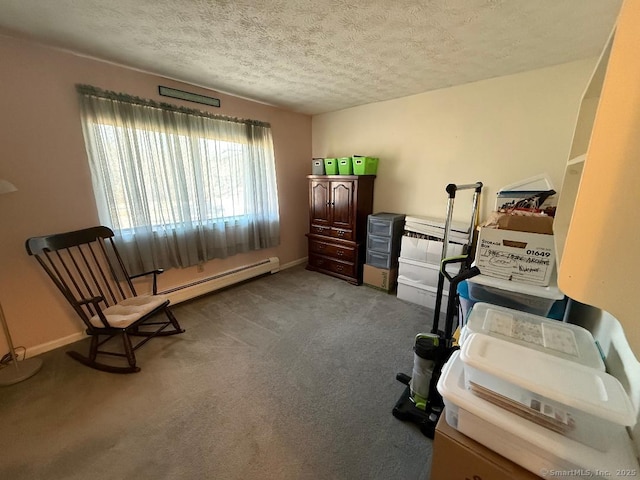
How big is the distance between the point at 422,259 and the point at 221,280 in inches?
95.3

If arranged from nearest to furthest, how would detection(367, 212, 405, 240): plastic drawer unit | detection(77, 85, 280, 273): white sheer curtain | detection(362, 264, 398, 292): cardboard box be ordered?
1. detection(77, 85, 280, 273): white sheer curtain
2. detection(367, 212, 405, 240): plastic drawer unit
3. detection(362, 264, 398, 292): cardboard box

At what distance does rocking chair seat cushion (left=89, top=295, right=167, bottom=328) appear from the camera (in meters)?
1.91

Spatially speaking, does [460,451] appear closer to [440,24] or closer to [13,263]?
[440,24]

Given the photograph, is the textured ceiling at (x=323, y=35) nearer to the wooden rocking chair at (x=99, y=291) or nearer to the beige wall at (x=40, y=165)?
the beige wall at (x=40, y=165)

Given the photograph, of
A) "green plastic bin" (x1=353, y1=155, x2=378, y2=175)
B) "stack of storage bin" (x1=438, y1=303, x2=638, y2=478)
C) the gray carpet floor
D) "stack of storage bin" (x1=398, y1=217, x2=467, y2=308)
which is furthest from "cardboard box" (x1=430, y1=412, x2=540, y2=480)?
"green plastic bin" (x1=353, y1=155, x2=378, y2=175)

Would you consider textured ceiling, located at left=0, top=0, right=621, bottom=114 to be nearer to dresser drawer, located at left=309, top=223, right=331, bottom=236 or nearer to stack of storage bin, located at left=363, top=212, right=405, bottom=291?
stack of storage bin, located at left=363, top=212, right=405, bottom=291

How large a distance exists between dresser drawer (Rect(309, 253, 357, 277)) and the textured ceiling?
2.22 meters

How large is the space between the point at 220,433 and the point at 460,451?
4.16 ft

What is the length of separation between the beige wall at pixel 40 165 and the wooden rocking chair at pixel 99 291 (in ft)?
0.58

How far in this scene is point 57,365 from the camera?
1.99 m

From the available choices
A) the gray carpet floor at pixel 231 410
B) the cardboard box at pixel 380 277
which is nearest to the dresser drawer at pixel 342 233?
the cardboard box at pixel 380 277

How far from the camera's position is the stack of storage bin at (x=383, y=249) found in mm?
3156

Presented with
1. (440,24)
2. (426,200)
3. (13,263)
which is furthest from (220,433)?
(426,200)

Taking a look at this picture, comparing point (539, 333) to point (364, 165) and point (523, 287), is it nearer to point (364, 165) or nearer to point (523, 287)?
point (523, 287)
